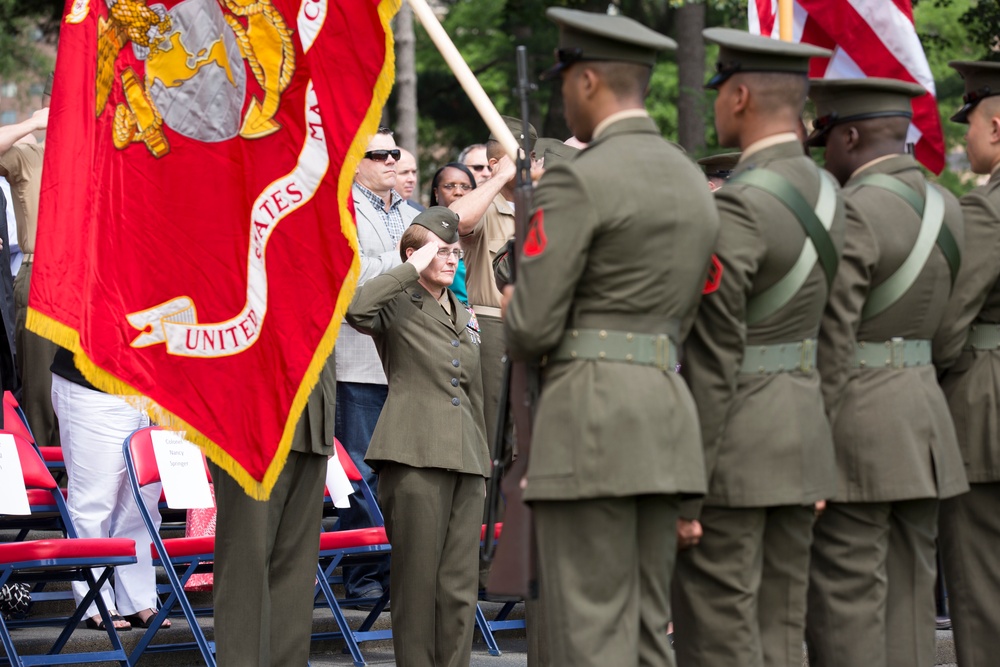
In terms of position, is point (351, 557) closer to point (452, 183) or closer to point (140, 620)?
point (140, 620)

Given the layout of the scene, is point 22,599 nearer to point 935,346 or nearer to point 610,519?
point 610,519

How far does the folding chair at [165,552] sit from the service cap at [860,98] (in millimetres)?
3431

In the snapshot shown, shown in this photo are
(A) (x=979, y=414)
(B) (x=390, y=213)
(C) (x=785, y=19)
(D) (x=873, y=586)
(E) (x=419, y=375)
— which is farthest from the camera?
(B) (x=390, y=213)

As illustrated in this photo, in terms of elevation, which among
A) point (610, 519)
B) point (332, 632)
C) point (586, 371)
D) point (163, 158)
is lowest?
point (332, 632)

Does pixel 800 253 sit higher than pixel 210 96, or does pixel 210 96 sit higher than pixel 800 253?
pixel 210 96

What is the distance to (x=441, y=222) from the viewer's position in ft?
23.7

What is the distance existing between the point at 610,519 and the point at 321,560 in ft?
11.3

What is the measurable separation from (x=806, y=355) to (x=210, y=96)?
2.52 meters

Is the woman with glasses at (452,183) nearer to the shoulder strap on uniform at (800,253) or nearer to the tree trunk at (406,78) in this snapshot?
the shoulder strap on uniform at (800,253)

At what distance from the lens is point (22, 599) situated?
771 cm

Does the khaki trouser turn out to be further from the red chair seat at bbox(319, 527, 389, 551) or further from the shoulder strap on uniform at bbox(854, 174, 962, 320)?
the shoulder strap on uniform at bbox(854, 174, 962, 320)

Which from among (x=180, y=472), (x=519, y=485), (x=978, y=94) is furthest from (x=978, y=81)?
(x=180, y=472)

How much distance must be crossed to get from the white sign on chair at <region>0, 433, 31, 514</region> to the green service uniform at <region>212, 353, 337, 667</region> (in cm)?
103

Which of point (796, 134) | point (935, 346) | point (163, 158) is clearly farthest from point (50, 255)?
point (935, 346)
